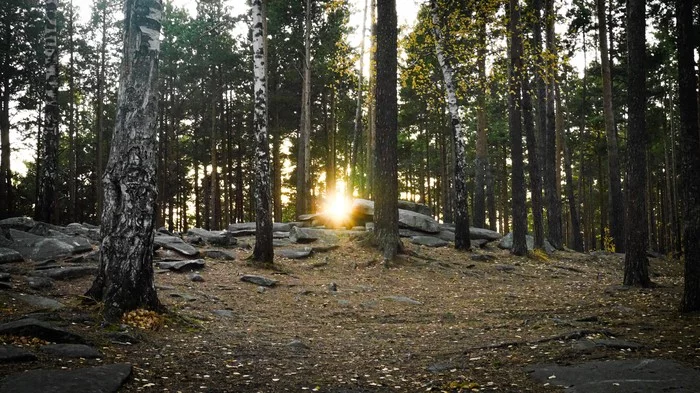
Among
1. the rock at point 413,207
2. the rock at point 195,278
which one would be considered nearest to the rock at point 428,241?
the rock at point 413,207

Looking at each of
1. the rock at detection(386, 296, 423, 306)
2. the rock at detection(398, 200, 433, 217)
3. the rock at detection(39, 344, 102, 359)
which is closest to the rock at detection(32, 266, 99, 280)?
the rock at detection(39, 344, 102, 359)

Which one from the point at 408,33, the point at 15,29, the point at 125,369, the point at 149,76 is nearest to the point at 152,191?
the point at 149,76

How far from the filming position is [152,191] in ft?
21.2

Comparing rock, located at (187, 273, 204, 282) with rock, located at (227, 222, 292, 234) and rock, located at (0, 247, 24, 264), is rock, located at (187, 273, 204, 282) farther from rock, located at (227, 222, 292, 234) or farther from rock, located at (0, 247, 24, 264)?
rock, located at (227, 222, 292, 234)

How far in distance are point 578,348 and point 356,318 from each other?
412 centimetres

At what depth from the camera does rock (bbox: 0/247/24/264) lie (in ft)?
30.9

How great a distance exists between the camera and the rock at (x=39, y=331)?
468cm

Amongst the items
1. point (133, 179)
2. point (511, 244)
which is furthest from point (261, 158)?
point (511, 244)

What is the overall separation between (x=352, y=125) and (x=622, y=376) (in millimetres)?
32655

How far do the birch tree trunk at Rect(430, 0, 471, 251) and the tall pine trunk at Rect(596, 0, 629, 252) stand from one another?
23.6ft

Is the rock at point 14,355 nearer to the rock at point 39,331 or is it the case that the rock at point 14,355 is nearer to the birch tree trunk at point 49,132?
the rock at point 39,331

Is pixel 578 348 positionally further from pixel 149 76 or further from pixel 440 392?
pixel 149 76

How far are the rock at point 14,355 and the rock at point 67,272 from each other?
14.8 ft

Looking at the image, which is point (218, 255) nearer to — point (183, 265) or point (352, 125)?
point (183, 265)
